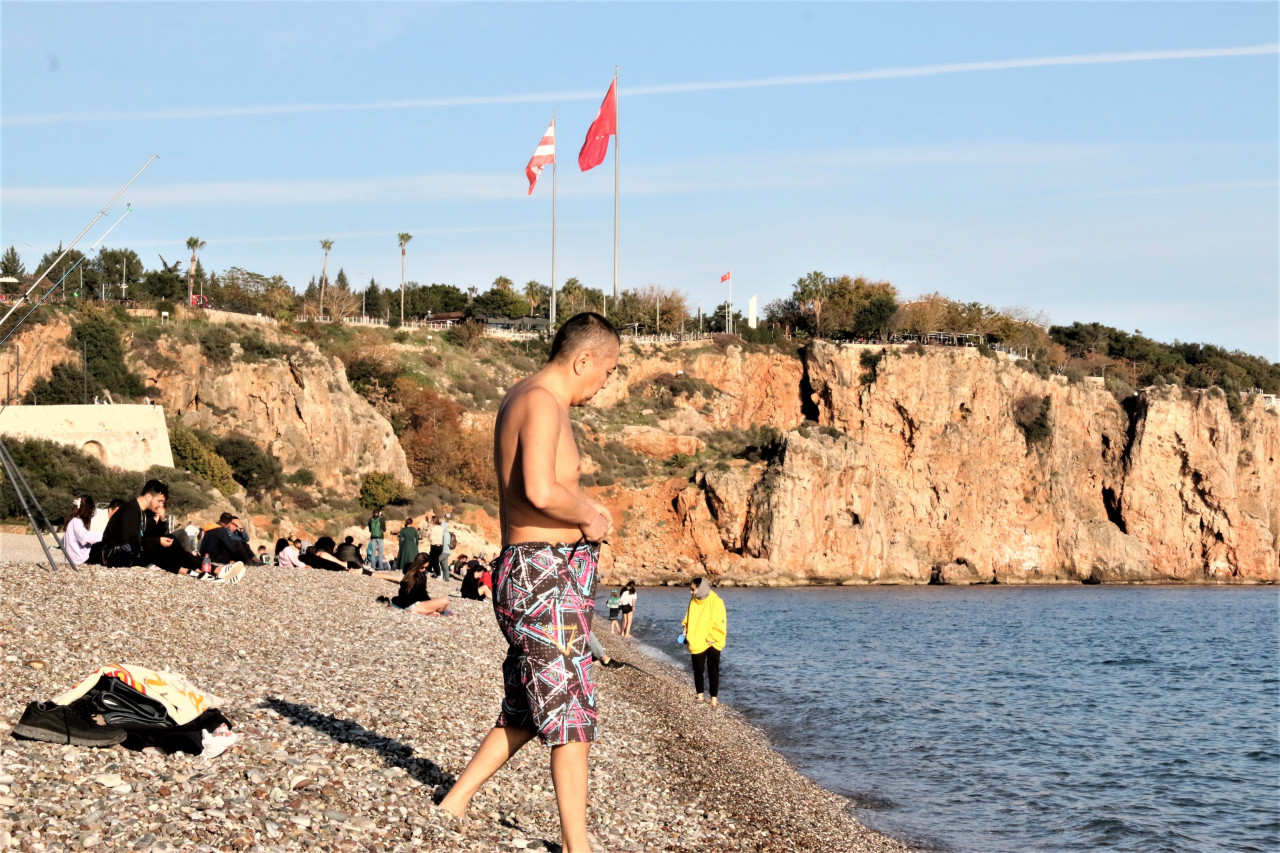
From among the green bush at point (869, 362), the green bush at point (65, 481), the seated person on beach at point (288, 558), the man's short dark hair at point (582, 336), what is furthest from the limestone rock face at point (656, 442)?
the man's short dark hair at point (582, 336)

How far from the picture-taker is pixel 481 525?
51.6m

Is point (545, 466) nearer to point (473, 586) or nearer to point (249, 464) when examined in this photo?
point (473, 586)

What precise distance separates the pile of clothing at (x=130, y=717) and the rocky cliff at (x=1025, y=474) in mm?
54413

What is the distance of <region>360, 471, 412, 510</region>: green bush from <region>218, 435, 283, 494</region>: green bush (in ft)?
14.7

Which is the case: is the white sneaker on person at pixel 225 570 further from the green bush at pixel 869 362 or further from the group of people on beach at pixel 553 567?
the green bush at pixel 869 362

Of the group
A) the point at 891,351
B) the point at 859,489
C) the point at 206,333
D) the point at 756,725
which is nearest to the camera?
the point at 756,725

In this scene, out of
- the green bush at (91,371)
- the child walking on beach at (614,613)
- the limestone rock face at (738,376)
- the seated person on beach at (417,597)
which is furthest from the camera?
the limestone rock face at (738,376)

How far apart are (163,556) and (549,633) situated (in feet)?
44.2

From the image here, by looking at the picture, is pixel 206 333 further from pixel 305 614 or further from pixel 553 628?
pixel 553 628

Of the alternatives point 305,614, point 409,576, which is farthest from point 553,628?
point 409,576

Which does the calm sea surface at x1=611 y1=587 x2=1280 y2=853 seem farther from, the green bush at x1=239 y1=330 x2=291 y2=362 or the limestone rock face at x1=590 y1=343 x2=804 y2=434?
the limestone rock face at x1=590 y1=343 x2=804 y2=434

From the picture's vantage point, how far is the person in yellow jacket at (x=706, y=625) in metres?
15.8

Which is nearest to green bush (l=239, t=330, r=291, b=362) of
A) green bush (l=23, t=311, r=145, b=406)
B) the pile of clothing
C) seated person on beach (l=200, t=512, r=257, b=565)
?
green bush (l=23, t=311, r=145, b=406)

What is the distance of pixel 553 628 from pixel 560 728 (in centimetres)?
43
